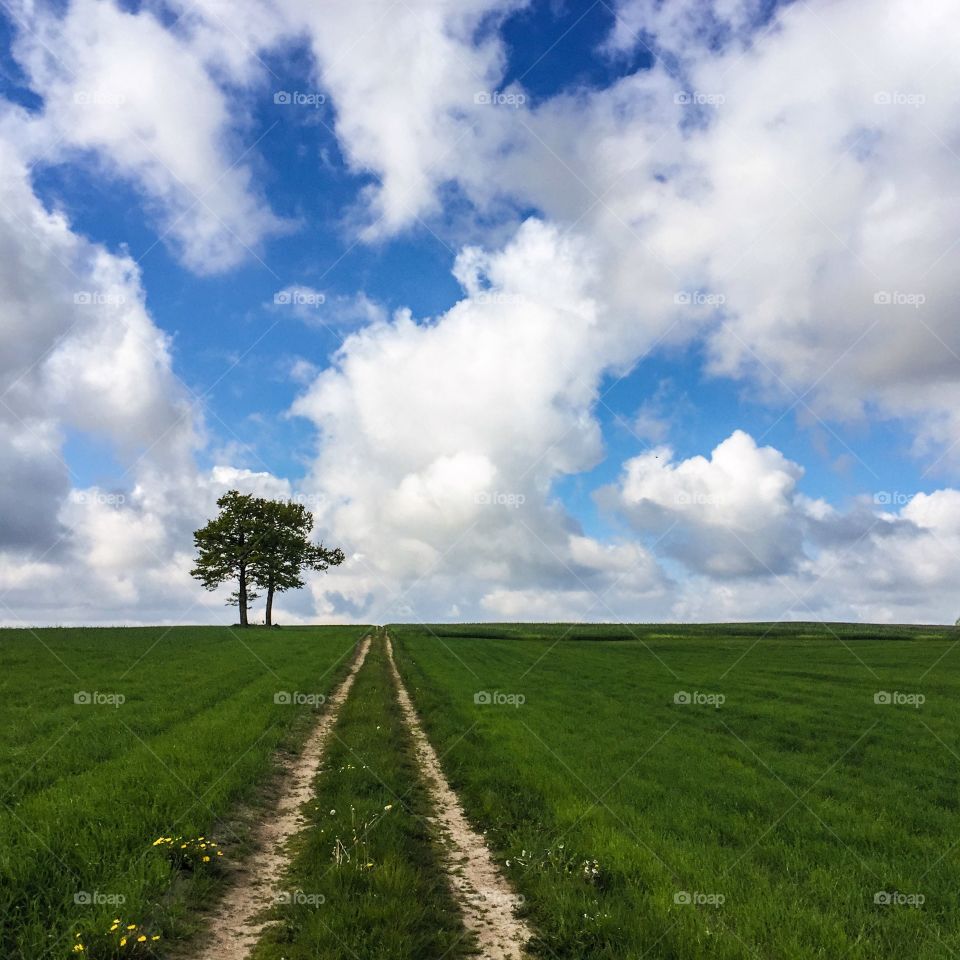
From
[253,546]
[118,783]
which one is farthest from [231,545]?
[118,783]

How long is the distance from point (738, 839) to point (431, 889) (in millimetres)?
5179

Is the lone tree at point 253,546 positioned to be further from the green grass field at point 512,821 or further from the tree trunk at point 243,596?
the green grass field at point 512,821

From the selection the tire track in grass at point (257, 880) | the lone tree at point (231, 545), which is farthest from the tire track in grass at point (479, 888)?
the lone tree at point (231, 545)

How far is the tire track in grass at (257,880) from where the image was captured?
6.38 metres

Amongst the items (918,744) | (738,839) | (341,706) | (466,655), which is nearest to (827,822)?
(738,839)

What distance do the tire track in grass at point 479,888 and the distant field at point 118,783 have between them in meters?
3.14

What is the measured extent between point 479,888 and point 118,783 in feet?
22.8

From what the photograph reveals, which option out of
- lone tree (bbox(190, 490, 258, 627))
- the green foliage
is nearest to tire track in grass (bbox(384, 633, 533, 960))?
the green foliage

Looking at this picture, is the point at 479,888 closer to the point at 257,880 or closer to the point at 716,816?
the point at 257,880

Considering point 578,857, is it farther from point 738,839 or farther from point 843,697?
point 843,697

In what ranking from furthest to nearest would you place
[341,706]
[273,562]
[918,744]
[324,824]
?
[273,562] < [341,706] < [918,744] < [324,824]

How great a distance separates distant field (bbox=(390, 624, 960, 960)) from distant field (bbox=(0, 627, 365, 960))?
429 centimetres

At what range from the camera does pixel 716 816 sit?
10477mm

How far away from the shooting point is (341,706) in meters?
20.9
